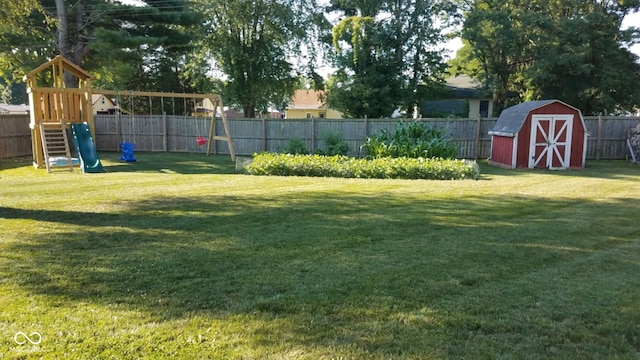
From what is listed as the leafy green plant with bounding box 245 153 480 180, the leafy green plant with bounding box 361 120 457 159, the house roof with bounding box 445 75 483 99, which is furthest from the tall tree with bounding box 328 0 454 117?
the leafy green plant with bounding box 245 153 480 180

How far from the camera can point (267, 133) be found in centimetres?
1889

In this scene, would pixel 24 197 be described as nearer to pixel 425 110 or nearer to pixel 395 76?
pixel 395 76

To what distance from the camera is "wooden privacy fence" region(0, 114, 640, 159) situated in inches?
664

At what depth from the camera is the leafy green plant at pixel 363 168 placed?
11141mm

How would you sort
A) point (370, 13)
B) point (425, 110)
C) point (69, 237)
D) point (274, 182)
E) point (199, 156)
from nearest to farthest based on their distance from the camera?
point (69, 237) → point (274, 182) → point (199, 156) → point (370, 13) → point (425, 110)

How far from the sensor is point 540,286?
3.90 meters

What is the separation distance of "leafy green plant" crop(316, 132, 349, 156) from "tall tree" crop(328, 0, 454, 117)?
6859 millimetres

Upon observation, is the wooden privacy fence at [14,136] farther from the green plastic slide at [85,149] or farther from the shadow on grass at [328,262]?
the shadow on grass at [328,262]

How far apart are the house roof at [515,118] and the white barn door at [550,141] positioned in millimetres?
305

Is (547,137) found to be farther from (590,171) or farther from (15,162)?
(15,162)

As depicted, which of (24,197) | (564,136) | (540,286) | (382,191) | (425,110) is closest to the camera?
(540,286)

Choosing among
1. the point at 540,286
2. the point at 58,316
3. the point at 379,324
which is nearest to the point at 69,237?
the point at 58,316

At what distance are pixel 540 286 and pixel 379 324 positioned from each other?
1.65 meters

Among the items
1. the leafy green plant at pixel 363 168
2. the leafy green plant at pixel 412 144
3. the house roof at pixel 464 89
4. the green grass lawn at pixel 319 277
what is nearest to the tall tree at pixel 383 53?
the house roof at pixel 464 89
